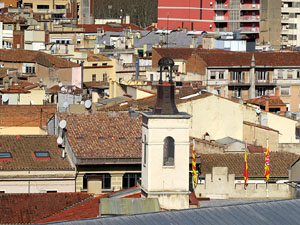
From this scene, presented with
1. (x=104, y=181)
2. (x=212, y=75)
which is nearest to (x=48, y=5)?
(x=212, y=75)

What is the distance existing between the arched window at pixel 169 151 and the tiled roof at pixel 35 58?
42.1 m

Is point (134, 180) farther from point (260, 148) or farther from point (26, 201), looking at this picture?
point (260, 148)

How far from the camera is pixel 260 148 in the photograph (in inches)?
2124

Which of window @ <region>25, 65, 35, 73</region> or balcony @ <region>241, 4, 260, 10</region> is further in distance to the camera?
balcony @ <region>241, 4, 260, 10</region>

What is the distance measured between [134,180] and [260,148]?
32.8ft

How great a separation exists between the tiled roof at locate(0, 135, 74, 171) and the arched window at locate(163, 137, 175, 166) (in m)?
7.86

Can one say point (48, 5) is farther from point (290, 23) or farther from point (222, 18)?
point (290, 23)

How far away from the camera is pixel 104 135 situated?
1831 inches

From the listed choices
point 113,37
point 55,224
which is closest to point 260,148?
point 55,224

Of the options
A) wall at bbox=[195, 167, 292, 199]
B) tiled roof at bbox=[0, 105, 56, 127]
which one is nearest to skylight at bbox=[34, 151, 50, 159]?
wall at bbox=[195, 167, 292, 199]

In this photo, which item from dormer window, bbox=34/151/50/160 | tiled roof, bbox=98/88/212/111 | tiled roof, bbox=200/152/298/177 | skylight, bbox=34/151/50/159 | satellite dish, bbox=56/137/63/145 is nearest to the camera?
dormer window, bbox=34/151/50/160

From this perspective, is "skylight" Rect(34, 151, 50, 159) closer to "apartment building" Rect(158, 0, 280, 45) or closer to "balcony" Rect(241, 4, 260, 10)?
"apartment building" Rect(158, 0, 280, 45)

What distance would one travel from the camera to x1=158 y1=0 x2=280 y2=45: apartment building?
4931 inches

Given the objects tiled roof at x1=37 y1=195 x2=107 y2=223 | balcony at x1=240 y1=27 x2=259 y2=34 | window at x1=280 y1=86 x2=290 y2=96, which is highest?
balcony at x1=240 y1=27 x2=259 y2=34
